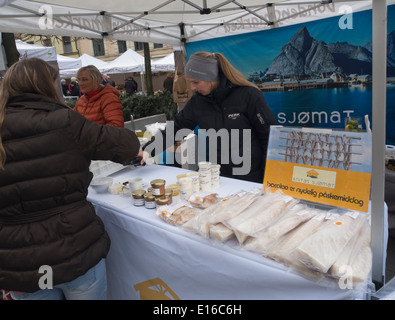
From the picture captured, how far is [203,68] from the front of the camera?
2.29 meters

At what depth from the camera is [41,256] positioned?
4.19ft

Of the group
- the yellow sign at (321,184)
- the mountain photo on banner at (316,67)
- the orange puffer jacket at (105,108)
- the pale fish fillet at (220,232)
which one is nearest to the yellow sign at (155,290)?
the pale fish fillet at (220,232)

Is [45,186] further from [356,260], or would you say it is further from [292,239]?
[356,260]

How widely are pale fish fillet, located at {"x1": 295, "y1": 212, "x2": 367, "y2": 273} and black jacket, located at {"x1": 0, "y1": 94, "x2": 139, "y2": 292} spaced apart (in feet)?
2.97

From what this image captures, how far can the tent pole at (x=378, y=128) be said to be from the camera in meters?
0.97

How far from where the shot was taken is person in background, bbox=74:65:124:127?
10.4ft

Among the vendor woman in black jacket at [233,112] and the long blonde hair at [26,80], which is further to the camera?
the vendor woman in black jacket at [233,112]

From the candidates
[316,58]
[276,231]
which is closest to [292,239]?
[276,231]

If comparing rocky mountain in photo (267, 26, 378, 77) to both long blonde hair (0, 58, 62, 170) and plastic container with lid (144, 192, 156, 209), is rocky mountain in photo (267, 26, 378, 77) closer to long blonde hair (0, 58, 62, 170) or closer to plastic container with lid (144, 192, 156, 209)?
plastic container with lid (144, 192, 156, 209)

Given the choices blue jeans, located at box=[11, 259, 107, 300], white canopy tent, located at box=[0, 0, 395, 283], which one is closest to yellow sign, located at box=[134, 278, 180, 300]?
blue jeans, located at box=[11, 259, 107, 300]

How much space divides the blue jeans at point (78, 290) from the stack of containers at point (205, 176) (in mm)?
769

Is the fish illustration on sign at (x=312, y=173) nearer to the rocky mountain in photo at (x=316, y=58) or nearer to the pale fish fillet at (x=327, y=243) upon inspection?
the pale fish fillet at (x=327, y=243)

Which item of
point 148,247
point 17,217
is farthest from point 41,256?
point 148,247
